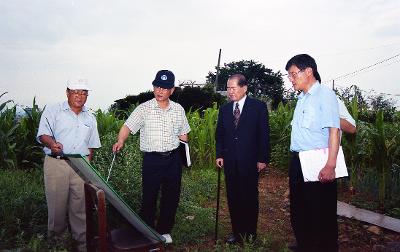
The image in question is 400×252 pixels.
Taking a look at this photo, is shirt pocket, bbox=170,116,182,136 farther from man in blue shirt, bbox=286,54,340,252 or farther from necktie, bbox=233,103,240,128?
man in blue shirt, bbox=286,54,340,252

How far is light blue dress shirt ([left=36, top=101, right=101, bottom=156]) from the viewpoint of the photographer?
403 cm

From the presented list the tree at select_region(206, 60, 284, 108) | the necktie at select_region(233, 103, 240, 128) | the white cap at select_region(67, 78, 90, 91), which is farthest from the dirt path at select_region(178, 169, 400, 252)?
the tree at select_region(206, 60, 284, 108)

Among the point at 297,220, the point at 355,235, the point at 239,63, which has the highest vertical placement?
the point at 239,63

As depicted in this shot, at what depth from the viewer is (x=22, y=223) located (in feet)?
14.6

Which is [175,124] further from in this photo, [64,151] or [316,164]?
[316,164]

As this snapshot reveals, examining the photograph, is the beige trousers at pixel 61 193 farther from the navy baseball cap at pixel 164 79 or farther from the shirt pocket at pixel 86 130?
the navy baseball cap at pixel 164 79

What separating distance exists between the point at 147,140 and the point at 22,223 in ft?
5.46

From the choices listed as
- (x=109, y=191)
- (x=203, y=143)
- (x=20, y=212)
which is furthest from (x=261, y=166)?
(x=203, y=143)

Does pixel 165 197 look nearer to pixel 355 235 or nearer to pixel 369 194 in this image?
pixel 355 235

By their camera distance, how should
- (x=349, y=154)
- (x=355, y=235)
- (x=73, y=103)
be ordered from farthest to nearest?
(x=349, y=154) → (x=355, y=235) → (x=73, y=103)

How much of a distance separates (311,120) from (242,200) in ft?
5.00

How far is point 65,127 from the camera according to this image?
13.3ft

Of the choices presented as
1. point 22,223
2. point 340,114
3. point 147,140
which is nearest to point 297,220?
point 340,114

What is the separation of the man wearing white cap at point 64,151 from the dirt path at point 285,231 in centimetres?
131
